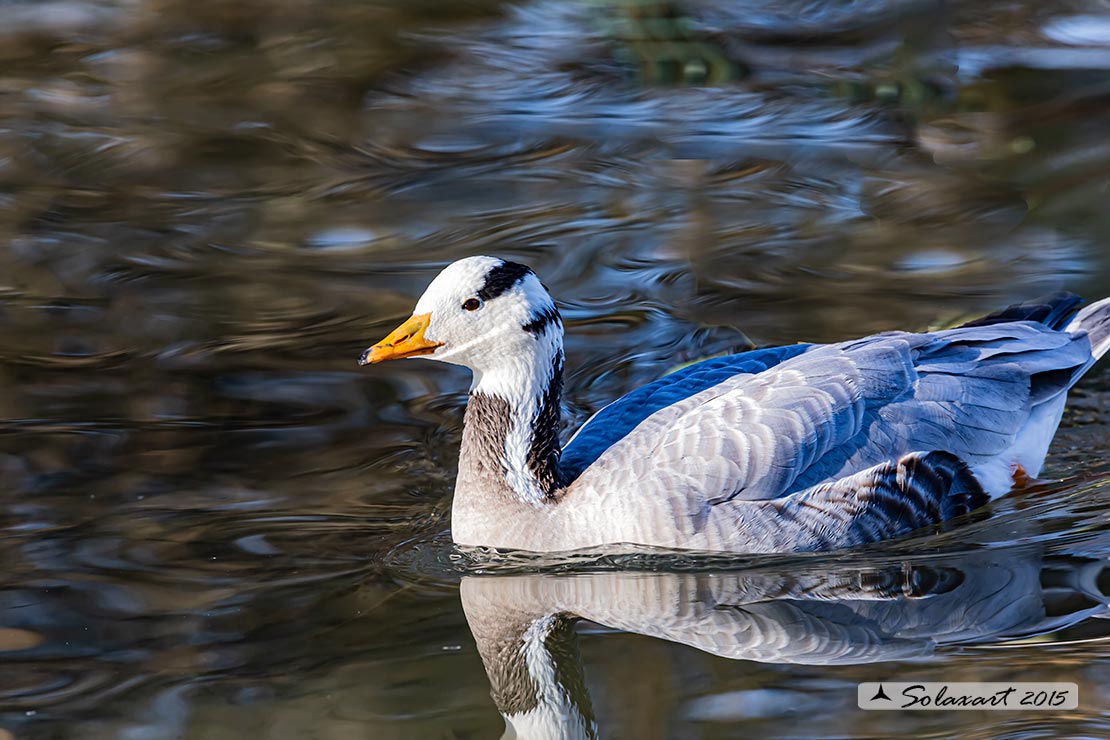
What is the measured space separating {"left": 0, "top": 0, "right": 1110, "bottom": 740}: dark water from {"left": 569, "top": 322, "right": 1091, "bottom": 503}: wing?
0.38 m

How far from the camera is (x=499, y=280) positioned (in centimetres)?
661

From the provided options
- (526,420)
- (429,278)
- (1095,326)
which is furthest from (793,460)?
(429,278)

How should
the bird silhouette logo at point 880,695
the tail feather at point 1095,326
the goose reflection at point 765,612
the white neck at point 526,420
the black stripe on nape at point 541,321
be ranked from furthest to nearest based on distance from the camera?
1. the tail feather at point 1095,326
2. the white neck at point 526,420
3. the black stripe on nape at point 541,321
4. the goose reflection at point 765,612
5. the bird silhouette logo at point 880,695

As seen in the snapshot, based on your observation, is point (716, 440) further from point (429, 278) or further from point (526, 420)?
point (429, 278)

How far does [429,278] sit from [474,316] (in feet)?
10.6

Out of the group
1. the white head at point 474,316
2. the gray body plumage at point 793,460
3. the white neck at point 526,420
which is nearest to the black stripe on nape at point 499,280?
the white head at point 474,316

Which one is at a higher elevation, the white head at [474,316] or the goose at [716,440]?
the white head at [474,316]

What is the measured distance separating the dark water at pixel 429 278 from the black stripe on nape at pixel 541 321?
107 centimetres

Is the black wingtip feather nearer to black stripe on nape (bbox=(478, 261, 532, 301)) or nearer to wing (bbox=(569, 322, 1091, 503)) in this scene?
wing (bbox=(569, 322, 1091, 503))

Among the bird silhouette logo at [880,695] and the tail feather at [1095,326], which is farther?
the tail feather at [1095,326]

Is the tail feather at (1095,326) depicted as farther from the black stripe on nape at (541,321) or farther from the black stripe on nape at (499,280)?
the black stripe on nape at (499,280)

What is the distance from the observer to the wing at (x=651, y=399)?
696cm

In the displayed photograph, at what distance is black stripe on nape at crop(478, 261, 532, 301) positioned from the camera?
6594 millimetres

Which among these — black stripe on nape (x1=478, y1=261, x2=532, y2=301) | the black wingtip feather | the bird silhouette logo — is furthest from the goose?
the bird silhouette logo
